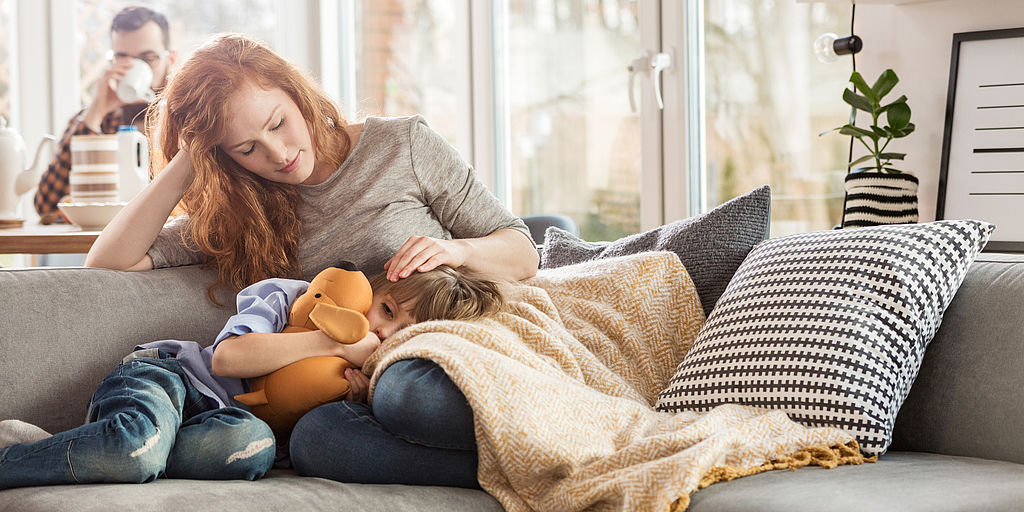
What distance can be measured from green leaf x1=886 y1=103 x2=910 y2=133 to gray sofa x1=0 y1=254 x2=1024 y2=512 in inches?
24.7

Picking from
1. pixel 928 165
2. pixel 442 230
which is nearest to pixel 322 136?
pixel 442 230

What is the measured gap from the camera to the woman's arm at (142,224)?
5.69 ft

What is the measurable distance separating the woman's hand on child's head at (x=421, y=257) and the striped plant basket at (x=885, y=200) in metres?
0.89

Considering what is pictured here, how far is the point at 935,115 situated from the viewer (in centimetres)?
222

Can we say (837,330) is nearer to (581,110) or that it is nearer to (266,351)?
(266,351)

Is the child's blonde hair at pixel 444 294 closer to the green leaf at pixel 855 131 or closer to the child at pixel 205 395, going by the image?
the child at pixel 205 395

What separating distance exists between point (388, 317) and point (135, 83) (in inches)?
62.6

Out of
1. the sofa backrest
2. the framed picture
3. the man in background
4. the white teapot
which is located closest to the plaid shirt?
the man in background

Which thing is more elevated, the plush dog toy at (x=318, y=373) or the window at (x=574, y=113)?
the window at (x=574, y=113)

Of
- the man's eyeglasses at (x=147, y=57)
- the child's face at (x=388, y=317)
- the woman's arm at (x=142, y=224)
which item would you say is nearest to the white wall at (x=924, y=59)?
the child's face at (x=388, y=317)

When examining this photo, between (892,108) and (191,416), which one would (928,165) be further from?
(191,416)

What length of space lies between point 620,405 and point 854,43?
131 cm

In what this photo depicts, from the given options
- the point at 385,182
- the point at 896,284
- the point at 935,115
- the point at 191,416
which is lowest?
the point at 191,416

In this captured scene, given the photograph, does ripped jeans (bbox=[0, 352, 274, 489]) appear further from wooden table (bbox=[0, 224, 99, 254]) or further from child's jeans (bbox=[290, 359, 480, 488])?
wooden table (bbox=[0, 224, 99, 254])
